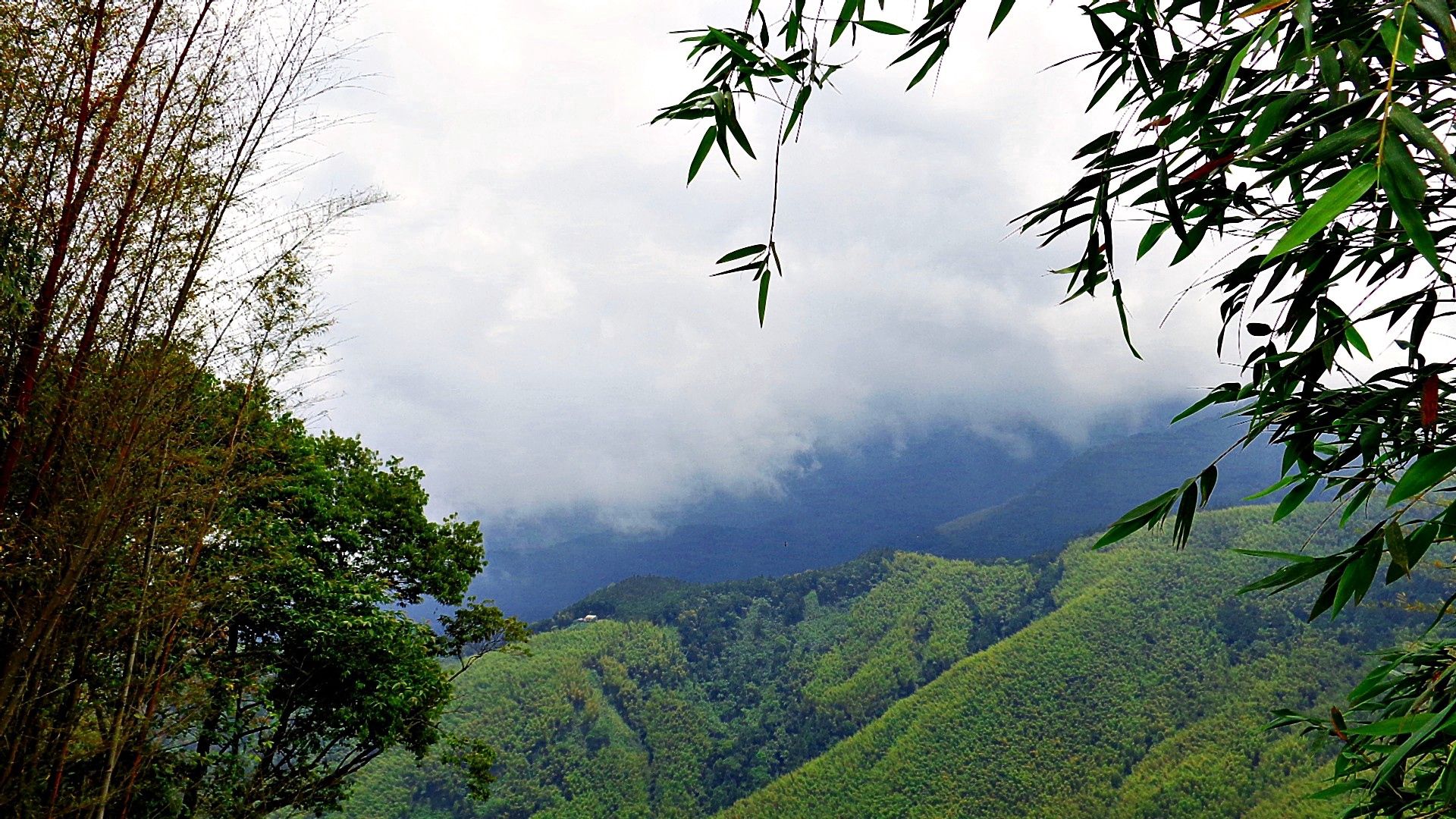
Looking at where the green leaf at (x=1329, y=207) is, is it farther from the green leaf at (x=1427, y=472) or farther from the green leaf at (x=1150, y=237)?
the green leaf at (x=1150, y=237)

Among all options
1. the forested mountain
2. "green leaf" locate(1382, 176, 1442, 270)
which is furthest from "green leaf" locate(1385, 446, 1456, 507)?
the forested mountain

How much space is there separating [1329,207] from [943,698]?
46689 mm

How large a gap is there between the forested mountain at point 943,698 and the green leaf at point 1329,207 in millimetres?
29453

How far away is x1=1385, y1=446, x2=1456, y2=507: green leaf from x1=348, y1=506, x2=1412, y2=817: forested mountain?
2888 centimetres

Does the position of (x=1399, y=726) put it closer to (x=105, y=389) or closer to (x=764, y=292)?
(x=764, y=292)

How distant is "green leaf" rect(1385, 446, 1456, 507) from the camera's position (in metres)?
1.01

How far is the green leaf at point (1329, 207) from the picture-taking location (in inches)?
25.3

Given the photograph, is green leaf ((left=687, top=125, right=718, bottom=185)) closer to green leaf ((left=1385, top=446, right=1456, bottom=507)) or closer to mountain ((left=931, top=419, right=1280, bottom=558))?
green leaf ((left=1385, top=446, right=1456, bottom=507))

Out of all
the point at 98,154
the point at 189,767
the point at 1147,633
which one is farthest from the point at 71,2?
the point at 1147,633

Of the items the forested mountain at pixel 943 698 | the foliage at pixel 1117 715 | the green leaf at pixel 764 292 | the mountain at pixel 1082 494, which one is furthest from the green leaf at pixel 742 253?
the mountain at pixel 1082 494

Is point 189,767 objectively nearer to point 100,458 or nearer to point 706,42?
point 100,458

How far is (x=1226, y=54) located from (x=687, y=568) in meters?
186

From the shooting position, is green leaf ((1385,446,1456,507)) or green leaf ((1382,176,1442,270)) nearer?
green leaf ((1382,176,1442,270))

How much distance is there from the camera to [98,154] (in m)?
2.38
